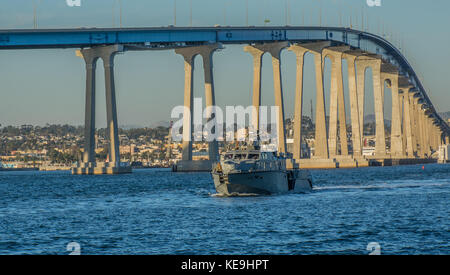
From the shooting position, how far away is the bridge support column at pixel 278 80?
149m

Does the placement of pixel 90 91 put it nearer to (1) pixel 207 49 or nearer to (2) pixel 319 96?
(1) pixel 207 49

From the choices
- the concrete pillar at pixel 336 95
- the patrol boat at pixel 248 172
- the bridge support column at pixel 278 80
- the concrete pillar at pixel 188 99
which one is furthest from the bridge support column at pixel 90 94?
the patrol boat at pixel 248 172

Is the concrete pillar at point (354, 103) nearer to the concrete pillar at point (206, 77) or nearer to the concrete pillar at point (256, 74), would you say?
the concrete pillar at point (256, 74)

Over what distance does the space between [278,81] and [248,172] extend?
9130cm

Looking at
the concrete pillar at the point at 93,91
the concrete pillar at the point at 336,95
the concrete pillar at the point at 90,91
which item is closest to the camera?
the concrete pillar at the point at 93,91

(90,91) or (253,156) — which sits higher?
(90,91)

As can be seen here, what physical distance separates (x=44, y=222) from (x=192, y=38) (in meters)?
96.1

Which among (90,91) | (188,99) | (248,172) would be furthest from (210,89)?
(248,172)

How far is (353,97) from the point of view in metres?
183

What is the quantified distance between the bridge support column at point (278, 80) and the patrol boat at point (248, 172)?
8300 cm

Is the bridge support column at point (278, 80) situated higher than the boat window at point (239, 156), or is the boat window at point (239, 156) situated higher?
the bridge support column at point (278, 80)

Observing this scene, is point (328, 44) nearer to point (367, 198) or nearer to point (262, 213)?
point (367, 198)

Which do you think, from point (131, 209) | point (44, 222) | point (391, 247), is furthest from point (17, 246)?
point (131, 209)

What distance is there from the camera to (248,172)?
6244 centimetres
